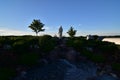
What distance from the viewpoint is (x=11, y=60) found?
16.5 meters

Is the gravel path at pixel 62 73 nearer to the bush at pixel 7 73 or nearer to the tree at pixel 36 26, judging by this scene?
the bush at pixel 7 73

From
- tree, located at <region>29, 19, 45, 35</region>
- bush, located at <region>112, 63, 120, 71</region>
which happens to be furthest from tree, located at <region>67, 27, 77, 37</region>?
bush, located at <region>112, 63, 120, 71</region>

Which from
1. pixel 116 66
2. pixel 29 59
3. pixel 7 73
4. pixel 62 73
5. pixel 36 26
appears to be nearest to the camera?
pixel 7 73

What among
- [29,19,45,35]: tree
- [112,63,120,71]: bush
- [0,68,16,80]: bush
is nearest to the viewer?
[0,68,16,80]: bush

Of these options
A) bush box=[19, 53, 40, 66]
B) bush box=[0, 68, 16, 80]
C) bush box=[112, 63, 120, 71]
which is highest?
bush box=[19, 53, 40, 66]

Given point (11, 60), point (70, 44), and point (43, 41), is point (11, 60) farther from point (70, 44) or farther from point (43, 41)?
point (70, 44)

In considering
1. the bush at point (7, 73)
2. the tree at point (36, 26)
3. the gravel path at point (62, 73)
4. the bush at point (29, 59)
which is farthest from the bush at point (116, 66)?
the tree at point (36, 26)

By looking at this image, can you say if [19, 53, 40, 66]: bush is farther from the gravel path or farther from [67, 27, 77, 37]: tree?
[67, 27, 77, 37]: tree

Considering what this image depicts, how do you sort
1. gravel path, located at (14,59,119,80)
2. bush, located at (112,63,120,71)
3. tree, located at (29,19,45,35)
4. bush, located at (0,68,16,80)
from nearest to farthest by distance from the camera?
bush, located at (0,68,16,80) → gravel path, located at (14,59,119,80) → bush, located at (112,63,120,71) → tree, located at (29,19,45,35)

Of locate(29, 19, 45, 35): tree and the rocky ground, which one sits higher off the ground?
locate(29, 19, 45, 35): tree

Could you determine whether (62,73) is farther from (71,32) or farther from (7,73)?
(71,32)

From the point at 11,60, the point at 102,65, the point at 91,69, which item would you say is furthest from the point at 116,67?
the point at 11,60

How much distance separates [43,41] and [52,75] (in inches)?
274

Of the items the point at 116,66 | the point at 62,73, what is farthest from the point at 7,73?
the point at 116,66
